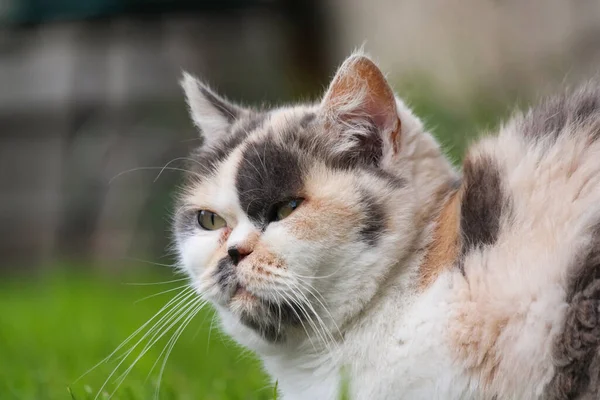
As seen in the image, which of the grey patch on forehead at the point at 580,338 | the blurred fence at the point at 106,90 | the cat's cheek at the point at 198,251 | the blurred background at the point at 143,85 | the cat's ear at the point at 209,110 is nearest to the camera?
the grey patch on forehead at the point at 580,338

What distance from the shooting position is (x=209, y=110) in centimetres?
208

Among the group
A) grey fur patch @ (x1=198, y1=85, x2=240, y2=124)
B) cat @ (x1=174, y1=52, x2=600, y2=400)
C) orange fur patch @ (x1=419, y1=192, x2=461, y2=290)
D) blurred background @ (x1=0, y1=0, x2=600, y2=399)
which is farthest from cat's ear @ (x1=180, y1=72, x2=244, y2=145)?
blurred background @ (x1=0, y1=0, x2=600, y2=399)

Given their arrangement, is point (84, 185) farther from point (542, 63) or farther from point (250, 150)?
point (250, 150)

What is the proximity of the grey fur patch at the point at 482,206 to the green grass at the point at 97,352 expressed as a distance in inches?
31.3

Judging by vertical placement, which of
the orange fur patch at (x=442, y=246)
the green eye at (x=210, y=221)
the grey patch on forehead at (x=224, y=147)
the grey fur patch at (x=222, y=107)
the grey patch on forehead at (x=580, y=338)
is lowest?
the grey patch on forehead at (x=580, y=338)

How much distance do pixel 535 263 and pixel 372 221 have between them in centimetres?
35

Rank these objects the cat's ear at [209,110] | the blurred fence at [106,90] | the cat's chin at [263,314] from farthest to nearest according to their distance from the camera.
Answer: the blurred fence at [106,90] < the cat's ear at [209,110] < the cat's chin at [263,314]

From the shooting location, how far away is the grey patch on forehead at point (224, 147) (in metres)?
1.85

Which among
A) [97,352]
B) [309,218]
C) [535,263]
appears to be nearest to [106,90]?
[97,352]

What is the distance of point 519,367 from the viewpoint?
1.39 meters

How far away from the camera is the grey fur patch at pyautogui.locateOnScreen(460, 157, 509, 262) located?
1.51m

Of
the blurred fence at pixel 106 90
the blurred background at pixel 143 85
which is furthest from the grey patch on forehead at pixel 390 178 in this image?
the blurred fence at pixel 106 90

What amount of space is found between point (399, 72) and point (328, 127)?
2397mm

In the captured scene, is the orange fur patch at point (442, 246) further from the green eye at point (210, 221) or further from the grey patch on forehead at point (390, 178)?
the green eye at point (210, 221)
